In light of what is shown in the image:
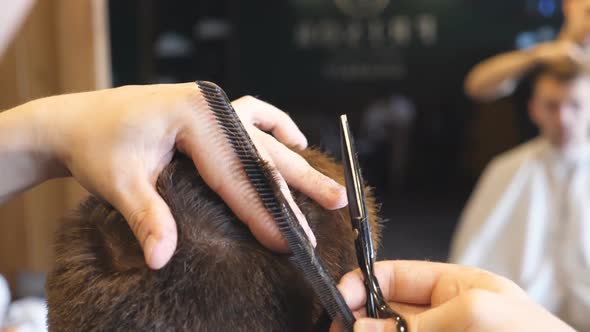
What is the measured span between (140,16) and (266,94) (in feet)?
3.73

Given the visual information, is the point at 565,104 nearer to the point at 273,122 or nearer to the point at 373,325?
the point at 273,122

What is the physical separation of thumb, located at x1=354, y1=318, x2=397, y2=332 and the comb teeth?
2cm

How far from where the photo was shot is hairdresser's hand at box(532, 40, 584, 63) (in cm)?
265

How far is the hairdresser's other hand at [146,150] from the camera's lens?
637 millimetres

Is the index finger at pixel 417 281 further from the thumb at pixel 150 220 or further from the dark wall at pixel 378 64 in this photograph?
the dark wall at pixel 378 64

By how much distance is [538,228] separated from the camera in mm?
2789

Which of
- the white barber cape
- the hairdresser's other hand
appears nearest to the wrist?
the hairdresser's other hand

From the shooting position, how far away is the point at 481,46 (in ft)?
14.5

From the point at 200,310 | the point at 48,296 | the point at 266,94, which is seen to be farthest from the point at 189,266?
the point at 266,94

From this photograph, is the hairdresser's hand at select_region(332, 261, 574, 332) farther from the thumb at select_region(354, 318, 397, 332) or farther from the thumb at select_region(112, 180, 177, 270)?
the thumb at select_region(112, 180, 177, 270)

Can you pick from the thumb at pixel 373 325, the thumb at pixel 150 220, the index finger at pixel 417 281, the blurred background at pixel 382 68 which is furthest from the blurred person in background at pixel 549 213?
the thumb at pixel 150 220

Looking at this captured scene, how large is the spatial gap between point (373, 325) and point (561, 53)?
250 cm

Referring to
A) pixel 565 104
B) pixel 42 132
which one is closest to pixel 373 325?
pixel 42 132

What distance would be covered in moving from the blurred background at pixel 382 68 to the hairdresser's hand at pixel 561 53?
159 centimetres
